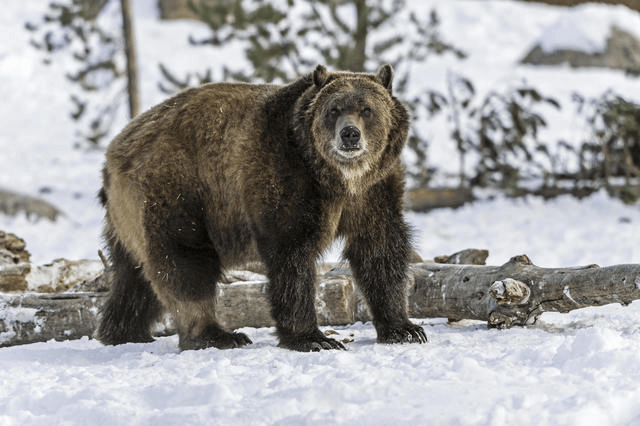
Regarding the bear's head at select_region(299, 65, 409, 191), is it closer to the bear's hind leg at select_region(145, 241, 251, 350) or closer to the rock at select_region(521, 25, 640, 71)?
the bear's hind leg at select_region(145, 241, 251, 350)

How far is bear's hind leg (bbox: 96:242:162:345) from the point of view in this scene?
18.1 ft

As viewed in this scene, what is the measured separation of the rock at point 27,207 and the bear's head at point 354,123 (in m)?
10.0

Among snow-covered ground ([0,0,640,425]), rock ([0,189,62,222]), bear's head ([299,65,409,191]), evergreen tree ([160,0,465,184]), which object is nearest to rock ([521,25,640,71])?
evergreen tree ([160,0,465,184])

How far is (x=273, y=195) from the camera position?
4844 millimetres

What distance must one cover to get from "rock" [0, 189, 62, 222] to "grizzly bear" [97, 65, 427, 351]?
9051mm

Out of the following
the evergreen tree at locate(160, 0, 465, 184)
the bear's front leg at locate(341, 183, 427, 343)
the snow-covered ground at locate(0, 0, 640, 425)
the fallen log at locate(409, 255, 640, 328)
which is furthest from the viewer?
the evergreen tree at locate(160, 0, 465, 184)

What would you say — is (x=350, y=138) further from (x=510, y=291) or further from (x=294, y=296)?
(x=510, y=291)

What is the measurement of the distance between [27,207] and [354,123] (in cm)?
1059

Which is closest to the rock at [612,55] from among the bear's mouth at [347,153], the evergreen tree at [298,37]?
the evergreen tree at [298,37]

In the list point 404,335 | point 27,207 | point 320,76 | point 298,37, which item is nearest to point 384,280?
point 404,335

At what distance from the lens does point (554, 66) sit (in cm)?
2184

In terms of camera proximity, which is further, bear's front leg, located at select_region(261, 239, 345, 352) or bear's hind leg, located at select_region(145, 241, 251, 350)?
bear's hind leg, located at select_region(145, 241, 251, 350)

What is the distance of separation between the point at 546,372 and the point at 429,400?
2.16 ft

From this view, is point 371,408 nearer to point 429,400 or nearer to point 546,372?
point 429,400
